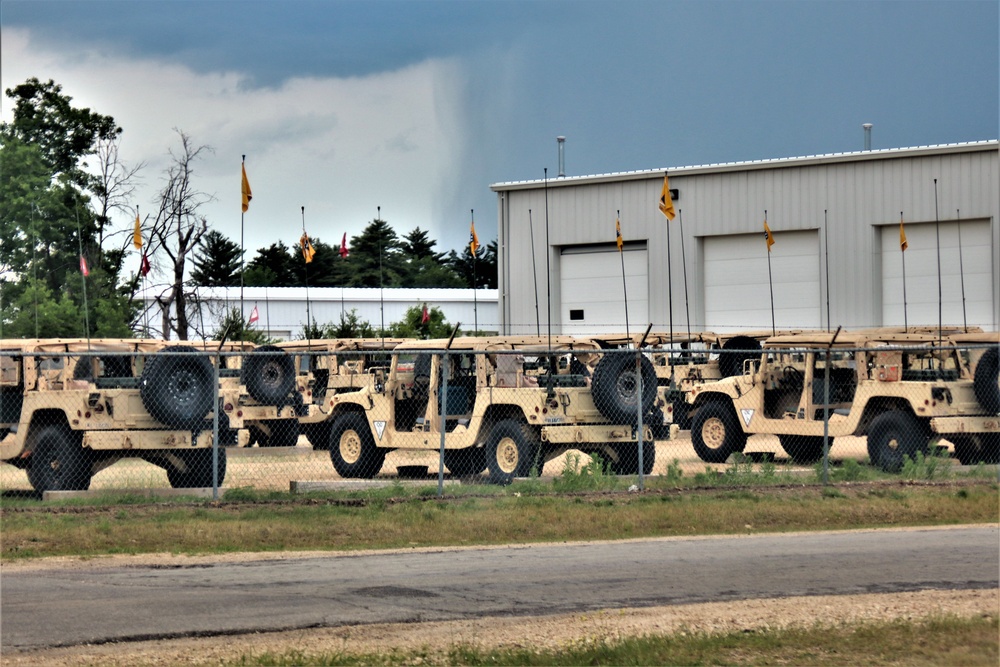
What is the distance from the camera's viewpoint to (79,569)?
12.9m

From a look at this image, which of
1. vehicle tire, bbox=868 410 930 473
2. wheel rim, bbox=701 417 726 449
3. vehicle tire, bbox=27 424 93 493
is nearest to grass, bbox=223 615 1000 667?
vehicle tire, bbox=27 424 93 493

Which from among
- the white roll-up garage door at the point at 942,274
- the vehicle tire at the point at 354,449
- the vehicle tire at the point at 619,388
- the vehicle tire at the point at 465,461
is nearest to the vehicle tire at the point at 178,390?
the vehicle tire at the point at 354,449

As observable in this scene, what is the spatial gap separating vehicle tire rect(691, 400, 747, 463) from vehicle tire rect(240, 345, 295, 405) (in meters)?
7.55

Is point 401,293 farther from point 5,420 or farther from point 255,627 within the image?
point 255,627

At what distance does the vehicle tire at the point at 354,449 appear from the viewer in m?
21.6

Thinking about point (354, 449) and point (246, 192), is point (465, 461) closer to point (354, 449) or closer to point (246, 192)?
point (354, 449)

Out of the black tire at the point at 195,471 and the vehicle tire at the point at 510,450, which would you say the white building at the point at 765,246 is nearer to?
the vehicle tire at the point at 510,450

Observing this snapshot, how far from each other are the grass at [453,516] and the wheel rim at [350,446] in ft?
12.1

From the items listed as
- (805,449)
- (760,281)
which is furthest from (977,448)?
(760,281)

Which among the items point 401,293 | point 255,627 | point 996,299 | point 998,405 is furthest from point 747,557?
point 401,293

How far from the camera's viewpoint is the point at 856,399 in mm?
21531

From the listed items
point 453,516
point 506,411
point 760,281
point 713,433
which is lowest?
point 453,516

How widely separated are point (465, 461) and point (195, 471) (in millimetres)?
4089

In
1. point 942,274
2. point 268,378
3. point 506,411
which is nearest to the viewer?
point 506,411
